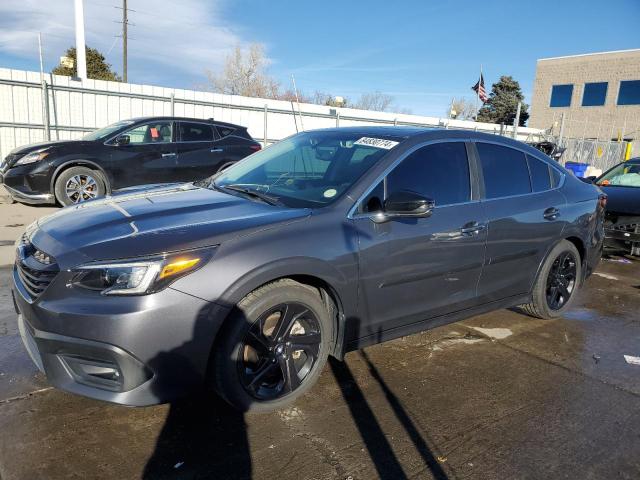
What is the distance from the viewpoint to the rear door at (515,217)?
3879 millimetres

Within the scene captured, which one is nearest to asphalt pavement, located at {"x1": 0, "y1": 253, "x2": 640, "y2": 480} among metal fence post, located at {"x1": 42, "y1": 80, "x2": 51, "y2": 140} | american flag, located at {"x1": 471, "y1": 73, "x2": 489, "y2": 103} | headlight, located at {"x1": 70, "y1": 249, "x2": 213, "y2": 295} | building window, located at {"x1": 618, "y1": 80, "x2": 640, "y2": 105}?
headlight, located at {"x1": 70, "y1": 249, "x2": 213, "y2": 295}

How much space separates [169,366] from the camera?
2490 millimetres

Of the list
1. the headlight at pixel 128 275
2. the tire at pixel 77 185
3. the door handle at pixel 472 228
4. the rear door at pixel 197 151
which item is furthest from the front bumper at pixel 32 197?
the door handle at pixel 472 228

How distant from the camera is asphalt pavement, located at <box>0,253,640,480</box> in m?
2.48

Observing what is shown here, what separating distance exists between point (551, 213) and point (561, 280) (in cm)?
76

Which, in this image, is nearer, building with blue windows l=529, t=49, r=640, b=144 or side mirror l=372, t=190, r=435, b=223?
side mirror l=372, t=190, r=435, b=223

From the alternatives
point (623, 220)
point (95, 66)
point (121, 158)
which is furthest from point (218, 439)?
point (95, 66)

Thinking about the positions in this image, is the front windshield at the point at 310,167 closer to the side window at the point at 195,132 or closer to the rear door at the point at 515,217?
the rear door at the point at 515,217

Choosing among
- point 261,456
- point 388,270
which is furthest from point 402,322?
point 261,456

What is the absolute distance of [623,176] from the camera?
8250 millimetres

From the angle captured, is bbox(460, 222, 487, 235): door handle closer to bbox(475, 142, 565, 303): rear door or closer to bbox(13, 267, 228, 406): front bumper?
bbox(475, 142, 565, 303): rear door

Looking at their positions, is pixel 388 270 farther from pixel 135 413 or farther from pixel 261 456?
pixel 135 413

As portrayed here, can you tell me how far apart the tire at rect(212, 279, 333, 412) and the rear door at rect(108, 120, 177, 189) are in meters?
6.95

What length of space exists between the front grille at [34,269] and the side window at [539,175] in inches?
144
